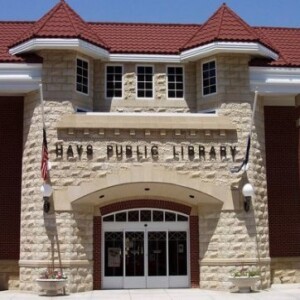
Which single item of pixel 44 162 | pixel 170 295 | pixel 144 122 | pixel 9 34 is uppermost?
pixel 9 34

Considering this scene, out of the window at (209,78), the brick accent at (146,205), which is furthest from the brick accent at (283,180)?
the brick accent at (146,205)

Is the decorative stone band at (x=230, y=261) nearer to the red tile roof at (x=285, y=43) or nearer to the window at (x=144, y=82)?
the window at (x=144, y=82)

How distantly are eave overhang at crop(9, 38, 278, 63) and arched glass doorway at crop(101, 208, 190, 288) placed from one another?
607cm

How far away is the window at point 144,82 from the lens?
2370 cm

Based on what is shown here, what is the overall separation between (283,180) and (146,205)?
587 centimetres

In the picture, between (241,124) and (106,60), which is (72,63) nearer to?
(106,60)

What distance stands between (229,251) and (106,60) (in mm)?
8836

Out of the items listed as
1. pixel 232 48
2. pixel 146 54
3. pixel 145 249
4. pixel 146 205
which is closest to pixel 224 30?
pixel 232 48

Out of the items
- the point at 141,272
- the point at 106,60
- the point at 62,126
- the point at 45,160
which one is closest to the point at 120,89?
the point at 106,60

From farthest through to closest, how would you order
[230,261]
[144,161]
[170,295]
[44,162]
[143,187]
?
[143,187]
[144,161]
[230,261]
[170,295]
[44,162]

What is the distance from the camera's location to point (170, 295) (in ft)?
66.9

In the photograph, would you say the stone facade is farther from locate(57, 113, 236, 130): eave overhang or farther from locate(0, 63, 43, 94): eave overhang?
locate(0, 63, 43, 94): eave overhang

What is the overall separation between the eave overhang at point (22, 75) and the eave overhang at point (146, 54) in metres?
0.65

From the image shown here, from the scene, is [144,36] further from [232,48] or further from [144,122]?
[144,122]
